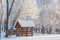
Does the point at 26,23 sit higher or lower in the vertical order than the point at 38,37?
higher

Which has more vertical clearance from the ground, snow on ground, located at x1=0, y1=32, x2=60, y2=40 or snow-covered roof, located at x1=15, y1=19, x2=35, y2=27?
snow-covered roof, located at x1=15, y1=19, x2=35, y2=27

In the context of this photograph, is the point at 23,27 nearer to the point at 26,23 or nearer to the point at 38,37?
the point at 26,23

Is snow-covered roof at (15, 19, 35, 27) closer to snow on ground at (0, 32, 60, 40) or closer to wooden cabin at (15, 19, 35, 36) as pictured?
wooden cabin at (15, 19, 35, 36)

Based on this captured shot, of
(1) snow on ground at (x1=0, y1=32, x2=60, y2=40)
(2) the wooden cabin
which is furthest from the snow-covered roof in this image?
(1) snow on ground at (x1=0, y1=32, x2=60, y2=40)

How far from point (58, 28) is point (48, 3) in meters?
0.44

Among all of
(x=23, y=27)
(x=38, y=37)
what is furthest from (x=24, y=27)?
(x=38, y=37)

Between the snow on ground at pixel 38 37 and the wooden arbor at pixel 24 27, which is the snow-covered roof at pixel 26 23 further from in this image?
the snow on ground at pixel 38 37

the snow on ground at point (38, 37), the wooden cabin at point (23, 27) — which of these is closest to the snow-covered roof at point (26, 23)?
the wooden cabin at point (23, 27)

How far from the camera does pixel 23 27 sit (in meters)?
2.53

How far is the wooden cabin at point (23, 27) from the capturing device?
252 centimetres

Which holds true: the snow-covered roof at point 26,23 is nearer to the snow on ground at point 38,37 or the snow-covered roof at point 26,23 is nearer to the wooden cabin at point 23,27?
the wooden cabin at point 23,27

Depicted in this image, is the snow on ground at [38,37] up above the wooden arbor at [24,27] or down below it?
below

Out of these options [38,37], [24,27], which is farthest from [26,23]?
[38,37]

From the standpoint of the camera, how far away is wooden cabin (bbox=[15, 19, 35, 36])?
252 centimetres
